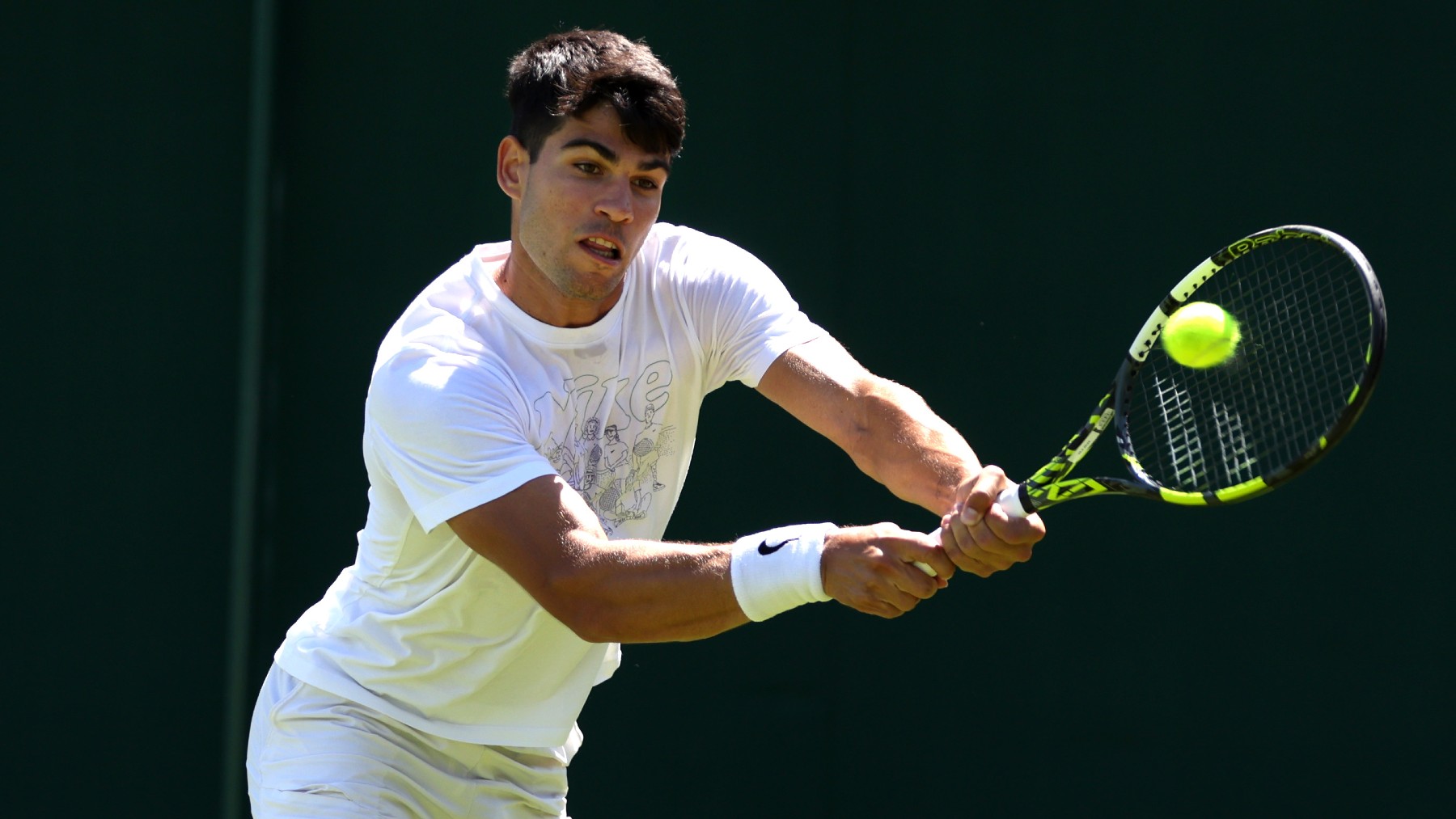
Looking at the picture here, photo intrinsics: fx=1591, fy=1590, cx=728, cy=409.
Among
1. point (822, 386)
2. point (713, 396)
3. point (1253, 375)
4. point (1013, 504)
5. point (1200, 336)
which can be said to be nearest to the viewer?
point (1013, 504)

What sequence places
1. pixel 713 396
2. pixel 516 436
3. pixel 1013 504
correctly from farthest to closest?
pixel 713 396, pixel 516 436, pixel 1013 504

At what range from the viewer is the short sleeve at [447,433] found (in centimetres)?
245

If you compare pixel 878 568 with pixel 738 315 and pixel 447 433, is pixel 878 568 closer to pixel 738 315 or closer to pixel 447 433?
pixel 447 433

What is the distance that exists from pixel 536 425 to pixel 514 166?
55 centimetres

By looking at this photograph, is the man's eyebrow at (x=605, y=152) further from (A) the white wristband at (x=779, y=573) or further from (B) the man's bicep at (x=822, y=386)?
(A) the white wristband at (x=779, y=573)

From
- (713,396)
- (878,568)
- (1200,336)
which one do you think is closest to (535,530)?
(878,568)

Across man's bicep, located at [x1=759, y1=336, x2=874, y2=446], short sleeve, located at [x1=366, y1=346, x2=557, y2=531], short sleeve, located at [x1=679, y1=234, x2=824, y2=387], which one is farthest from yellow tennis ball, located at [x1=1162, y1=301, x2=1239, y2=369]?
short sleeve, located at [x1=366, y1=346, x2=557, y2=531]

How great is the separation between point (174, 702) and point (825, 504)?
1.89 metres

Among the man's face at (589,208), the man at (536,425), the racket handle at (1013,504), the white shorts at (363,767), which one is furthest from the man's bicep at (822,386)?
the white shorts at (363,767)

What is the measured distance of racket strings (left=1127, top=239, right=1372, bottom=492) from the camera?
10.1 ft

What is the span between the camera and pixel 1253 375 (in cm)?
325

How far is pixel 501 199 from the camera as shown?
4.48 metres

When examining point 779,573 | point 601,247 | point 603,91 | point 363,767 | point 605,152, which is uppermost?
point 603,91

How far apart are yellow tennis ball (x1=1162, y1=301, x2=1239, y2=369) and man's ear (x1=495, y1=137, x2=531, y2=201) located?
118cm
